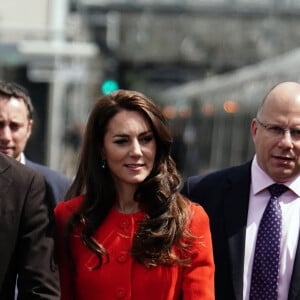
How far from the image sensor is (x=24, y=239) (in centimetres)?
342

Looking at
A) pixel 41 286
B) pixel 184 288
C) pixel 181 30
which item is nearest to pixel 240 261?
pixel 184 288

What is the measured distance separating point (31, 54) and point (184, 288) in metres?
13.5

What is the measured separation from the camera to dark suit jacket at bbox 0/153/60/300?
3410mm

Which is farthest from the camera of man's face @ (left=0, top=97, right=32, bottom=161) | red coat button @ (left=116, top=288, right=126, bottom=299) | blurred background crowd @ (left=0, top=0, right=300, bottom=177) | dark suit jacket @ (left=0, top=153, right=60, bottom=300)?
blurred background crowd @ (left=0, top=0, right=300, bottom=177)

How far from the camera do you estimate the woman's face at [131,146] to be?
146 inches

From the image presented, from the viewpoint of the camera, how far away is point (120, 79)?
41281 mm

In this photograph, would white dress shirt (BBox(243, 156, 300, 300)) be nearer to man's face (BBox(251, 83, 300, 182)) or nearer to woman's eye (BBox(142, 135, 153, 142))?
man's face (BBox(251, 83, 300, 182))

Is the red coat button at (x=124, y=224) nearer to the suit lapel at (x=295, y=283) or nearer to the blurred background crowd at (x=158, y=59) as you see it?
the suit lapel at (x=295, y=283)

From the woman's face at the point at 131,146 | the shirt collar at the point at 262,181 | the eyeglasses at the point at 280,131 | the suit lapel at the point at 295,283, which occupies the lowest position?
the suit lapel at the point at 295,283

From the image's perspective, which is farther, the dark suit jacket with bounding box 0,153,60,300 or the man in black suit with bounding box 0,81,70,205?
the man in black suit with bounding box 0,81,70,205

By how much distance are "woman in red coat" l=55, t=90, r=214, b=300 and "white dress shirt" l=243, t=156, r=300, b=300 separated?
0.54m

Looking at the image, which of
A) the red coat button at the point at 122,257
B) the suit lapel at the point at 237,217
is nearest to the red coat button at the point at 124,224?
the red coat button at the point at 122,257

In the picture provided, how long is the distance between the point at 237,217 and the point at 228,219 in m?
0.04

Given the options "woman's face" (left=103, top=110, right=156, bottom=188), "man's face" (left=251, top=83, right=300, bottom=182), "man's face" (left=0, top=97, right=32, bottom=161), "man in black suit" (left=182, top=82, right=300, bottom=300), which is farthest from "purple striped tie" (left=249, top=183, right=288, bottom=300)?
"man's face" (left=0, top=97, right=32, bottom=161)
